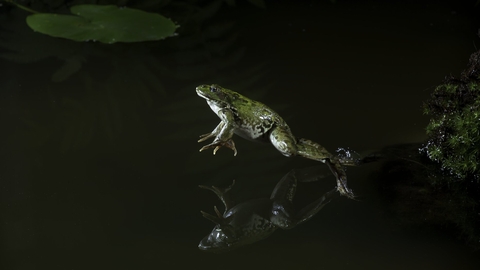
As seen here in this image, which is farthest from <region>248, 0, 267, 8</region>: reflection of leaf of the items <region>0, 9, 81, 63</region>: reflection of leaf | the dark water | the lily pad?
<region>0, 9, 81, 63</region>: reflection of leaf

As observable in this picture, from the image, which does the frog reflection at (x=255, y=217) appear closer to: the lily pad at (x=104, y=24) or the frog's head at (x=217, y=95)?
the frog's head at (x=217, y=95)

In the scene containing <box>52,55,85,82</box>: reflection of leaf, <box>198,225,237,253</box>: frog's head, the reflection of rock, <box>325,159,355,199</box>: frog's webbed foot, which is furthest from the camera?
<box>52,55,85,82</box>: reflection of leaf

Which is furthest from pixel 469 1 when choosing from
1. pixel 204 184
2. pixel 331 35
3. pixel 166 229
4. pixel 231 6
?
pixel 166 229

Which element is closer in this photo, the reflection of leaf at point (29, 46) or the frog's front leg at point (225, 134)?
the frog's front leg at point (225, 134)

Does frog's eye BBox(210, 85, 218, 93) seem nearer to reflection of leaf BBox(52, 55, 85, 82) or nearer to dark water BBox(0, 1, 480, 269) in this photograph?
dark water BBox(0, 1, 480, 269)

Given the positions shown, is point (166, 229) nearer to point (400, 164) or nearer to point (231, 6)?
point (400, 164)

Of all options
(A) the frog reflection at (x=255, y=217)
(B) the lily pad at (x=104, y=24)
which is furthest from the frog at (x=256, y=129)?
(B) the lily pad at (x=104, y=24)
